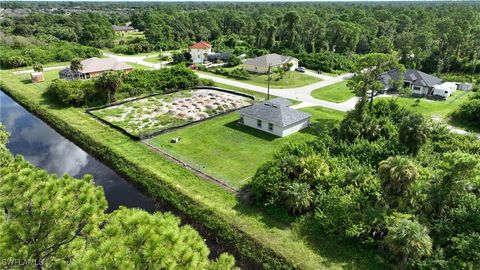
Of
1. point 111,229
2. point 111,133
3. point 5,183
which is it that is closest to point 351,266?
point 111,229

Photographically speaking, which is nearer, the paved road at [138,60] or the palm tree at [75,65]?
the palm tree at [75,65]

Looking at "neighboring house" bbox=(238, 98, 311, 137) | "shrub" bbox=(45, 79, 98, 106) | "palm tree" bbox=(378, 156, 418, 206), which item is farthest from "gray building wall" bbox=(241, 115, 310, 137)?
"shrub" bbox=(45, 79, 98, 106)

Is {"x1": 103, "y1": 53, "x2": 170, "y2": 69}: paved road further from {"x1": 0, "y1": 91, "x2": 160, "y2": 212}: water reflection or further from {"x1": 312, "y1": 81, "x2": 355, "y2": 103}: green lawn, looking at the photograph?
{"x1": 312, "y1": 81, "x2": 355, "y2": 103}: green lawn

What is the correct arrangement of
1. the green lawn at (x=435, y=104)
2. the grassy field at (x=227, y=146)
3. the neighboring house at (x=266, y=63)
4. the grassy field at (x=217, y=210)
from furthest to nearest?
1. the neighboring house at (x=266, y=63)
2. the green lawn at (x=435, y=104)
3. the grassy field at (x=227, y=146)
4. the grassy field at (x=217, y=210)

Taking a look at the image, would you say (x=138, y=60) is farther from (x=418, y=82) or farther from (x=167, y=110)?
(x=418, y=82)

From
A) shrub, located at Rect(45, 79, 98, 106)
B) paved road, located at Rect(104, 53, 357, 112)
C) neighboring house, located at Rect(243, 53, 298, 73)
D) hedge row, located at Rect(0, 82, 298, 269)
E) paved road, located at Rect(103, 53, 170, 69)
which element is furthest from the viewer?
paved road, located at Rect(103, 53, 170, 69)

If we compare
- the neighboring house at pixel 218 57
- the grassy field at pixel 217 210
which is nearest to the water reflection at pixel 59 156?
the grassy field at pixel 217 210

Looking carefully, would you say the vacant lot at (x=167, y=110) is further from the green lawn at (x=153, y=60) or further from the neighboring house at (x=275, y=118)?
the green lawn at (x=153, y=60)
